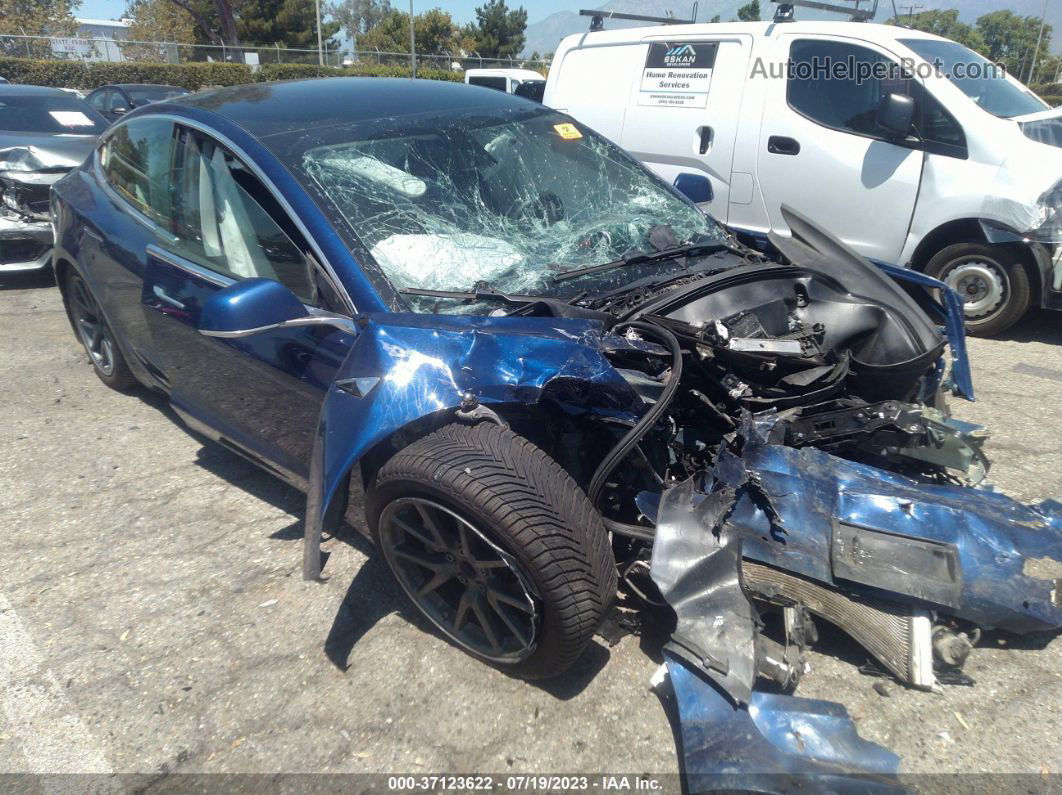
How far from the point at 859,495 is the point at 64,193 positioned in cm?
429

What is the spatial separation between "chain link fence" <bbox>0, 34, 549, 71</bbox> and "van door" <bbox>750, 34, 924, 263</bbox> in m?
27.1

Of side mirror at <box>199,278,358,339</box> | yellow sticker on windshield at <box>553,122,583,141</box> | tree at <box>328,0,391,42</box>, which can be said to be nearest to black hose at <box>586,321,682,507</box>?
side mirror at <box>199,278,358,339</box>

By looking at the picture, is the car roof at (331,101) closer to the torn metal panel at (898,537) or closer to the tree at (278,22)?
the torn metal panel at (898,537)

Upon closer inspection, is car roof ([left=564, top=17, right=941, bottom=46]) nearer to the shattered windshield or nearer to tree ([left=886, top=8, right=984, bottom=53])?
the shattered windshield

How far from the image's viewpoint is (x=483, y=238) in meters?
2.90

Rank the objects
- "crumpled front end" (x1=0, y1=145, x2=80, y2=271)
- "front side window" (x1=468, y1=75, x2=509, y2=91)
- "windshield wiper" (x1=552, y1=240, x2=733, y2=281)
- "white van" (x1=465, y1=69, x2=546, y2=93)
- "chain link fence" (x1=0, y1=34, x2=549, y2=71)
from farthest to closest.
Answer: "chain link fence" (x1=0, y1=34, x2=549, y2=71) → "front side window" (x1=468, y1=75, x2=509, y2=91) → "white van" (x1=465, y1=69, x2=546, y2=93) → "crumpled front end" (x1=0, y1=145, x2=80, y2=271) → "windshield wiper" (x1=552, y1=240, x2=733, y2=281)

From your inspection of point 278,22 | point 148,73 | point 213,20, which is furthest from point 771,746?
point 213,20

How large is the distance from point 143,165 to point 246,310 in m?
1.79

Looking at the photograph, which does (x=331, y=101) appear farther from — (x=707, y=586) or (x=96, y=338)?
(x=707, y=586)

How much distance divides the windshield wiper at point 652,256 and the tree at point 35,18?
3960cm

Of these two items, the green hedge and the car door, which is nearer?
the car door

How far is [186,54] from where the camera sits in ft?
109

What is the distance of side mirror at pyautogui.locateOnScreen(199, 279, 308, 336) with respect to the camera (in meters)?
2.34

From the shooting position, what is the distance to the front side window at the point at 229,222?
275 cm
